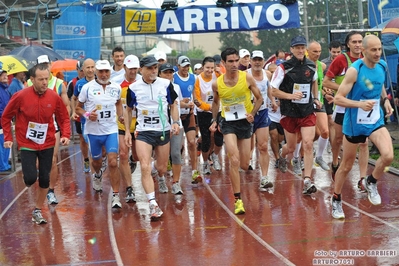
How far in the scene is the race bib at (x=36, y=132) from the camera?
355 inches

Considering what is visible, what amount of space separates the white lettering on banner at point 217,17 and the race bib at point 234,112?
37.6 ft

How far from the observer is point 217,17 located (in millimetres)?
20781

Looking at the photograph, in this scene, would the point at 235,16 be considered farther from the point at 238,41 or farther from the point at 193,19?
the point at 238,41

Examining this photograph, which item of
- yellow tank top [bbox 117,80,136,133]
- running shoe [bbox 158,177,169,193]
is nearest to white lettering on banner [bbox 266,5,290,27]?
yellow tank top [bbox 117,80,136,133]

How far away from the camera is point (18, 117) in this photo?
358 inches

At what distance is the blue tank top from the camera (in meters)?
Result: 8.09

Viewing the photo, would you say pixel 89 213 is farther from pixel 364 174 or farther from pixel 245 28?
pixel 245 28

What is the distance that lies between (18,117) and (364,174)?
498 centimetres

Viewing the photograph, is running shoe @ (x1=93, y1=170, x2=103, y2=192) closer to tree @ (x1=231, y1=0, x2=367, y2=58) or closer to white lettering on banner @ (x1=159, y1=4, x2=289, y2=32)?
white lettering on banner @ (x1=159, y1=4, x2=289, y2=32)

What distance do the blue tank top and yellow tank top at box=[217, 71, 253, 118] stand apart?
1.82 metres

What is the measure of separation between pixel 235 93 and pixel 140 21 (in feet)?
39.8

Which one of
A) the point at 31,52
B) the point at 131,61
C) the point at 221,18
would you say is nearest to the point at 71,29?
the point at 31,52

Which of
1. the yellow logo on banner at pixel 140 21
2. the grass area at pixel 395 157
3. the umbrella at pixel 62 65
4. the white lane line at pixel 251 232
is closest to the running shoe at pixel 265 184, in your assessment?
the white lane line at pixel 251 232

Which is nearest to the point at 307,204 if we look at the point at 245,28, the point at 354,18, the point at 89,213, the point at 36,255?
the point at 89,213
